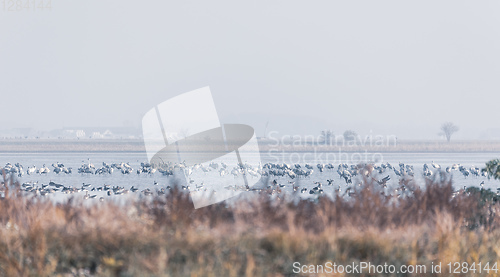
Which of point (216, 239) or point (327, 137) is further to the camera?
point (327, 137)

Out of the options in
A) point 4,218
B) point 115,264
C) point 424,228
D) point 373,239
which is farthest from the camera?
point 4,218

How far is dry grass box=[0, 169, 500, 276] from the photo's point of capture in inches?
326

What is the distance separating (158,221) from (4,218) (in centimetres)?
312

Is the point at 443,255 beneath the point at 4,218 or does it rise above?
beneath

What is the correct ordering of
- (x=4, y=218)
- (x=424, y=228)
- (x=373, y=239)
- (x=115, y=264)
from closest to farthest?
(x=115, y=264) → (x=373, y=239) → (x=424, y=228) → (x=4, y=218)

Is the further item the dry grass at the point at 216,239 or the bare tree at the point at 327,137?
the bare tree at the point at 327,137

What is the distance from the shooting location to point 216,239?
334 inches

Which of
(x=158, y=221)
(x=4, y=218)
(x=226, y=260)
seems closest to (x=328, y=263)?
(x=226, y=260)

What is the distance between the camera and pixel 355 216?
32.7 feet

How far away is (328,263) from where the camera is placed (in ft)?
28.0

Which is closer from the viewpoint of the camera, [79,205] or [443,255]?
[443,255]

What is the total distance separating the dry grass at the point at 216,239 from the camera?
8.29m

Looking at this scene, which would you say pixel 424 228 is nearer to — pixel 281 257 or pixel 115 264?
pixel 281 257

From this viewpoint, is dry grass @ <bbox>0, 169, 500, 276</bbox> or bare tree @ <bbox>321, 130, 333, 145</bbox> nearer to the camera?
dry grass @ <bbox>0, 169, 500, 276</bbox>
